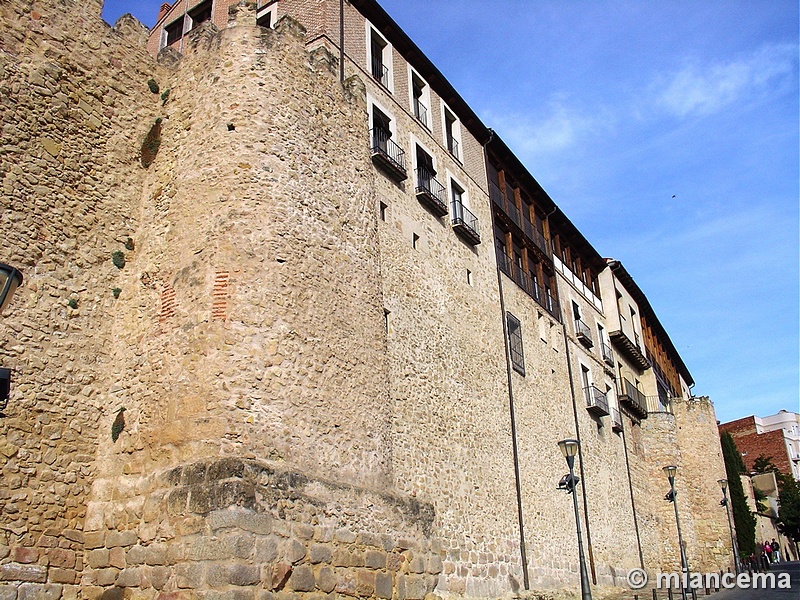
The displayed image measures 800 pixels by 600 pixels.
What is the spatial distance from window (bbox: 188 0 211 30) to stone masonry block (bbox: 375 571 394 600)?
1514cm

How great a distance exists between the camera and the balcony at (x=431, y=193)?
17922 millimetres

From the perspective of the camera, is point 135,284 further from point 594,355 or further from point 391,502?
point 594,355

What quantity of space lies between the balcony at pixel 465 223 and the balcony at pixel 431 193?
616 millimetres

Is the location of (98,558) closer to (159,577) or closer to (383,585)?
(159,577)

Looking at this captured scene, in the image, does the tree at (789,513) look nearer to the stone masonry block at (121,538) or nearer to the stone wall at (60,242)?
the stone wall at (60,242)

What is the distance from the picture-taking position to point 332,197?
40.2 ft

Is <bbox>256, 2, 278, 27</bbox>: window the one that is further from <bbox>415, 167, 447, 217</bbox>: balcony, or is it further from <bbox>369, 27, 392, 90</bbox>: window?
<bbox>415, 167, 447, 217</bbox>: balcony

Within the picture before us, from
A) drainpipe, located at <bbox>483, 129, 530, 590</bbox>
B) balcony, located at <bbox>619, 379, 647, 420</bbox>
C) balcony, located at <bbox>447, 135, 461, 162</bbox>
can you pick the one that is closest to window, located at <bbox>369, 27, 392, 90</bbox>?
balcony, located at <bbox>447, 135, 461, 162</bbox>

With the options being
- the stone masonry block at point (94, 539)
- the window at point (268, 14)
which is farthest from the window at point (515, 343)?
the stone masonry block at point (94, 539)

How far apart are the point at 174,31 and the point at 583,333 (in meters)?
17.7

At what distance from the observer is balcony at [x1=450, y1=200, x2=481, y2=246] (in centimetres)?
1941

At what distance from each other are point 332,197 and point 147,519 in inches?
228

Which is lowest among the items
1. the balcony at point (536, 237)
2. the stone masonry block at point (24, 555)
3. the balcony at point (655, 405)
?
the stone masonry block at point (24, 555)

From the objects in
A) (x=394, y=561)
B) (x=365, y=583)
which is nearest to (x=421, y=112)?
(x=394, y=561)
